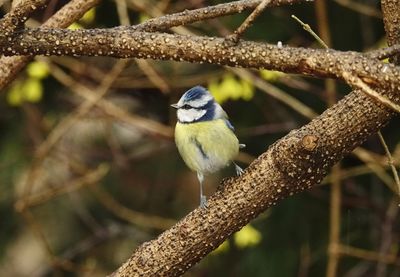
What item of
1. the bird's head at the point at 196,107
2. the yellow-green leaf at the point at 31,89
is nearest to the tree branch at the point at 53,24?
the bird's head at the point at 196,107

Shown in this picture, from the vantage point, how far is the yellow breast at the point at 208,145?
234cm

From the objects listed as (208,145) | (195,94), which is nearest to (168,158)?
(195,94)

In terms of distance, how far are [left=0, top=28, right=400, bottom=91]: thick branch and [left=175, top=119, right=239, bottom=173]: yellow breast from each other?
72 cm

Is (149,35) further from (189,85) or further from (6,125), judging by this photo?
(6,125)

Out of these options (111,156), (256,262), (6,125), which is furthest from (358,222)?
(6,125)

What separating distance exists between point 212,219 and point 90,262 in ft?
7.52

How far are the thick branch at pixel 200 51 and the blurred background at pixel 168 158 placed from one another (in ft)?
4.55

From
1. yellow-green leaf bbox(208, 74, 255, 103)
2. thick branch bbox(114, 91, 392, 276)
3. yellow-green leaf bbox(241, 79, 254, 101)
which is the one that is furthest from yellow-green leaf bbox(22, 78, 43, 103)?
thick branch bbox(114, 91, 392, 276)

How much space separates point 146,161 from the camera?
14.2ft

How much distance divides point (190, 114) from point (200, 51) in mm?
842

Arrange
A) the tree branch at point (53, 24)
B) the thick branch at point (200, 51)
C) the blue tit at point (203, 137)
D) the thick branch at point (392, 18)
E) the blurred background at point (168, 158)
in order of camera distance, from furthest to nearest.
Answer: the blurred background at point (168, 158)
the blue tit at point (203, 137)
the tree branch at point (53, 24)
the thick branch at point (392, 18)
the thick branch at point (200, 51)

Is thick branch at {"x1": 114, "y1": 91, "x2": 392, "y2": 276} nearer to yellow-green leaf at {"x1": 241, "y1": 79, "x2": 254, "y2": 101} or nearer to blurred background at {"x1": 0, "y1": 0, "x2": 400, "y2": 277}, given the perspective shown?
blurred background at {"x1": 0, "y1": 0, "x2": 400, "y2": 277}

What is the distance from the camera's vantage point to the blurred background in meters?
3.33

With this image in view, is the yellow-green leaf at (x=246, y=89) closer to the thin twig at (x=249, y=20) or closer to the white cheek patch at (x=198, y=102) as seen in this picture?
the white cheek patch at (x=198, y=102)
